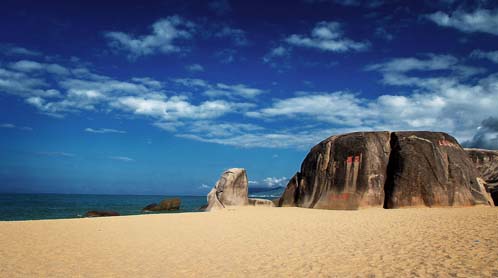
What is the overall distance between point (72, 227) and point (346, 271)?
1304 cm

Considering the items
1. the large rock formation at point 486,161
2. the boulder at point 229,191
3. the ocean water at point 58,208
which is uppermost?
the large rock formation at point 486,161

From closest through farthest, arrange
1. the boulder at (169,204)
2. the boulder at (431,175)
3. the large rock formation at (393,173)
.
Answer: the boulder at (431,175) < the large rock formation at (393,173) < the boulder at (169,204)

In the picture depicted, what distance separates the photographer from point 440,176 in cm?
1956

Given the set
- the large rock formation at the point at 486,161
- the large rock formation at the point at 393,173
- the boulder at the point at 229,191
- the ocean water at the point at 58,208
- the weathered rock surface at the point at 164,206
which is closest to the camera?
the large rock formation at the point at 393,173

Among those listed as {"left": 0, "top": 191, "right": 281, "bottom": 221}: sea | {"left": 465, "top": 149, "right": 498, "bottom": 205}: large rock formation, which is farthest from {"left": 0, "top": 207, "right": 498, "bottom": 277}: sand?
{"left": 0, "top": 191, "right": 281, "bottom": 221}: sea

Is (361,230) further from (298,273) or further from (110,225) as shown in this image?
(110,225)

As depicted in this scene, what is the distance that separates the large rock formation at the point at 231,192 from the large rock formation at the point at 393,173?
6999 millimetres

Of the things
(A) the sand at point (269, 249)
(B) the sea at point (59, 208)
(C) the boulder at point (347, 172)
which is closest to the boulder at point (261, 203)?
(C) the boulder at point (347, 172)

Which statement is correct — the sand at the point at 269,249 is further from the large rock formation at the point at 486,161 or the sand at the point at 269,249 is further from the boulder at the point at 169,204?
the boulder at the point at 169,204

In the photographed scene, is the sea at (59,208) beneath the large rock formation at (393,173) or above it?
beneath

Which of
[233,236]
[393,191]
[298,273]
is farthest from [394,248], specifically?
[393,191]

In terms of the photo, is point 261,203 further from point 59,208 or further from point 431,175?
point 59,208

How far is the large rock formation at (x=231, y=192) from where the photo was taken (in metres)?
27.9

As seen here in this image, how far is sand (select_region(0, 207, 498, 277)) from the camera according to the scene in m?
7.64
